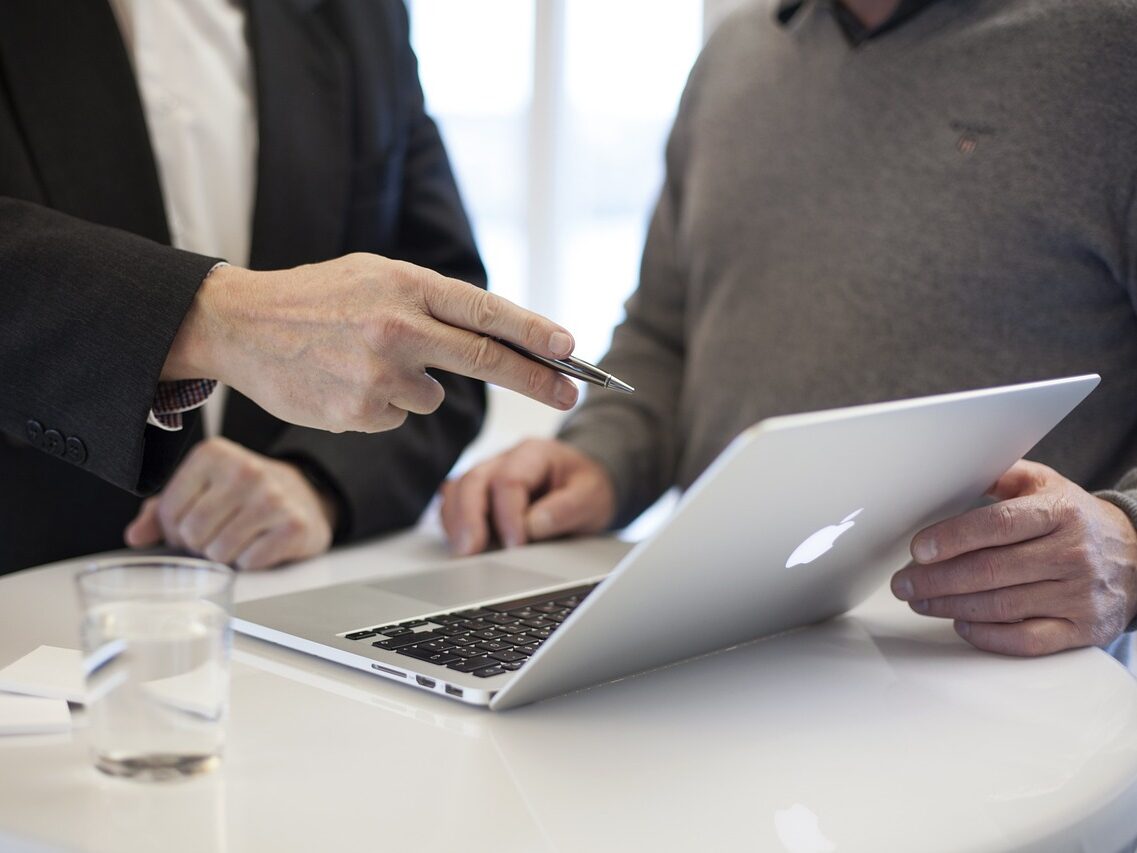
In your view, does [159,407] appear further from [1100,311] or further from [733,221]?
[1100,311]

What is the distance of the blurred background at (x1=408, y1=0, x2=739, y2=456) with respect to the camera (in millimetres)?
3850

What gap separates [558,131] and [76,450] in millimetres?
3222

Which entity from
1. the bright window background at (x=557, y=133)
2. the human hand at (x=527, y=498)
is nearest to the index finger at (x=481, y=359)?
the human hand at (x=527, y=498)

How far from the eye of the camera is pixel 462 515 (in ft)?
3.81

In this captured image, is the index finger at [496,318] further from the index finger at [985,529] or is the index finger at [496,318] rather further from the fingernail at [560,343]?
the index finger at [985,529]

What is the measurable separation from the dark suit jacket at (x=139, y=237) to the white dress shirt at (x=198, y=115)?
5 centimetres

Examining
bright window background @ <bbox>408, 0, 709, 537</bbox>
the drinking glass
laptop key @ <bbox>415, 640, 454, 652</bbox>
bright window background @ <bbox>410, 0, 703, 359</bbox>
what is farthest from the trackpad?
bright window background @ <bbox>410, 0, 703, 359</bbox>

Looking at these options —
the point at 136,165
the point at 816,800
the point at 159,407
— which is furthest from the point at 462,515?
the point at 816,800

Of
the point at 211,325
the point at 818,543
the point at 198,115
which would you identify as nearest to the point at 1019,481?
Answer: the point at 818,543

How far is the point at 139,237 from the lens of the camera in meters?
0.87

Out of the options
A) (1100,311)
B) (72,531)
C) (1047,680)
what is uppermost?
(1100,311)

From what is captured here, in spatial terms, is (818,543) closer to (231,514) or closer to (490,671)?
(490,671)

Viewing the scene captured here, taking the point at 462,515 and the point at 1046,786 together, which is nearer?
the point at 1046,786

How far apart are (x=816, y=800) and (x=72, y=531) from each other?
93 centimetres
